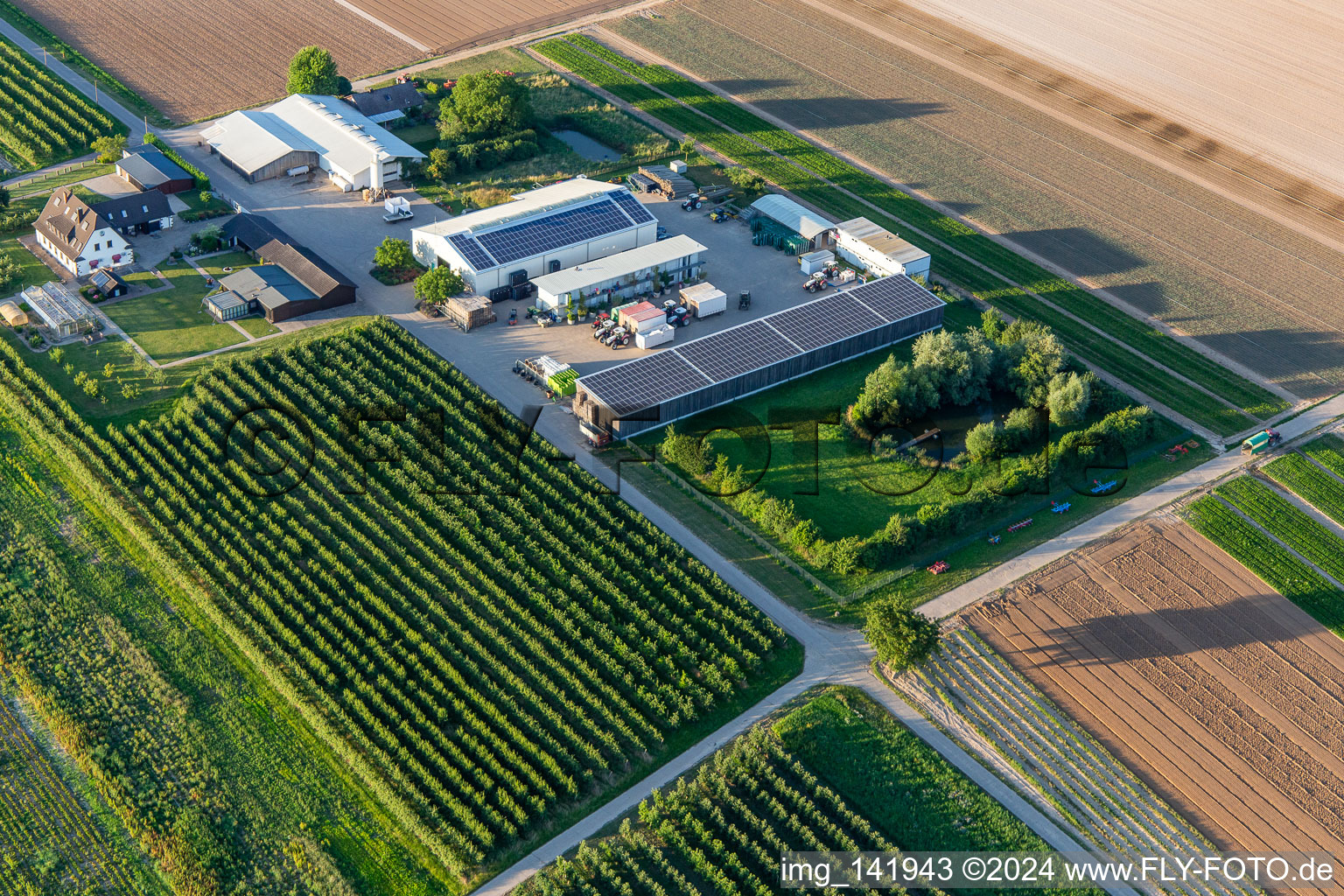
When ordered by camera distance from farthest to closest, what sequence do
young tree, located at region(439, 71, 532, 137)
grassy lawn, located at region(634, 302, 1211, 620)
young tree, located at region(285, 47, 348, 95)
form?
young tree, located at region(285, 47, 348, 95) < young tree, located at region(439, 71, 532, 137) < grassy lawn, located at region(634, 302, 1211, 620)

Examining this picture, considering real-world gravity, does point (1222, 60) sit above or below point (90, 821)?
above

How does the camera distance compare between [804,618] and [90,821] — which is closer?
[90,821]

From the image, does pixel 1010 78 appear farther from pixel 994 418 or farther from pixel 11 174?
pixel 11 174

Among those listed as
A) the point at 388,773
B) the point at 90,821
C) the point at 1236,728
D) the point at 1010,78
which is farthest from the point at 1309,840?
the point at 1010,78

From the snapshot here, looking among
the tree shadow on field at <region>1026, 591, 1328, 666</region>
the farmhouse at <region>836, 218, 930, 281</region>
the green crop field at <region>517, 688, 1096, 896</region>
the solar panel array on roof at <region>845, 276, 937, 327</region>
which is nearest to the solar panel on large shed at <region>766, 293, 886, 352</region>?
the solar panel array on roof at <region>845, 276, 937, 327</region>

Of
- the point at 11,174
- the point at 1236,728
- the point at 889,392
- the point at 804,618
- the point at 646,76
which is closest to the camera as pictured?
the point at 1236,728

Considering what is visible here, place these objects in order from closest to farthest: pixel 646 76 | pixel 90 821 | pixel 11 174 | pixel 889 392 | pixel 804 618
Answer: pixel 90 821 < pixel 804 618 < pixel 889 392 < pixel 11 174 < pixel 646 76

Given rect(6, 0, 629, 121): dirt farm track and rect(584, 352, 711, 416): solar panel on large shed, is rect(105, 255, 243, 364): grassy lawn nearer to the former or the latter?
rect(584, 352, 711, 416): solar panel on large shed
